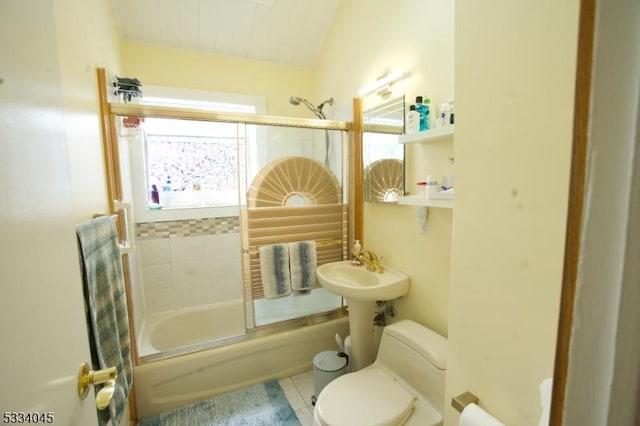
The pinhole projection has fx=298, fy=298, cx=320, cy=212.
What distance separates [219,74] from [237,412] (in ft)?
8.56

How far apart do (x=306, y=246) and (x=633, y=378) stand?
1920mm

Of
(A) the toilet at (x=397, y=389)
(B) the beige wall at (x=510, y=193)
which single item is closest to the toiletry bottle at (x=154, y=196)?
(A) the toilet at (x=397, y=389)

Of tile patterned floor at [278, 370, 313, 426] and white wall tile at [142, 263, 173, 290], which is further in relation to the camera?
white wall tile at [142, 263, 173, 290]

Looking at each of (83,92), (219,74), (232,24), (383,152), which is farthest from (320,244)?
(232,24)

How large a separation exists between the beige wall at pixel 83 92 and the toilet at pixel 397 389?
4.36ft

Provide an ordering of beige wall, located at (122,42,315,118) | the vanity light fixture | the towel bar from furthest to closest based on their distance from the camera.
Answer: beige wall, located at (122,42,315,118), the towel bar, the vanity light fixture

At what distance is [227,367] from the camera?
2004 millimetres

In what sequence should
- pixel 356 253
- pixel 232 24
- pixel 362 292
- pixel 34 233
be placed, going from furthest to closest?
pixel 232 24 → pixel 356 253 → pixel 362 292 → pixel 34 233

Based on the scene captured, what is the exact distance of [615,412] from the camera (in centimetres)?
32

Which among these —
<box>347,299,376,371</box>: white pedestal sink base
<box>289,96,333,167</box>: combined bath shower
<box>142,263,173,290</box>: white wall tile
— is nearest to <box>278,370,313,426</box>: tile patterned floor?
<box>347,299,376,371</box>: white pedestal sink base

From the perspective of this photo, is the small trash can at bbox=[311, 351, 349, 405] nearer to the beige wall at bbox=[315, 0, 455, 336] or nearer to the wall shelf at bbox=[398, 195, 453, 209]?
the beige wall at bbox=[315, 0, 455, 336]

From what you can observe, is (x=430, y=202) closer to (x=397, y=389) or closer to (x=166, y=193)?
(x=397, y=389)

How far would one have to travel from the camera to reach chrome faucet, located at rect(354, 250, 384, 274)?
206 centimetres

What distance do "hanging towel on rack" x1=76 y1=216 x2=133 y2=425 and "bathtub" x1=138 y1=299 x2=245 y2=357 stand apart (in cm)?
103
